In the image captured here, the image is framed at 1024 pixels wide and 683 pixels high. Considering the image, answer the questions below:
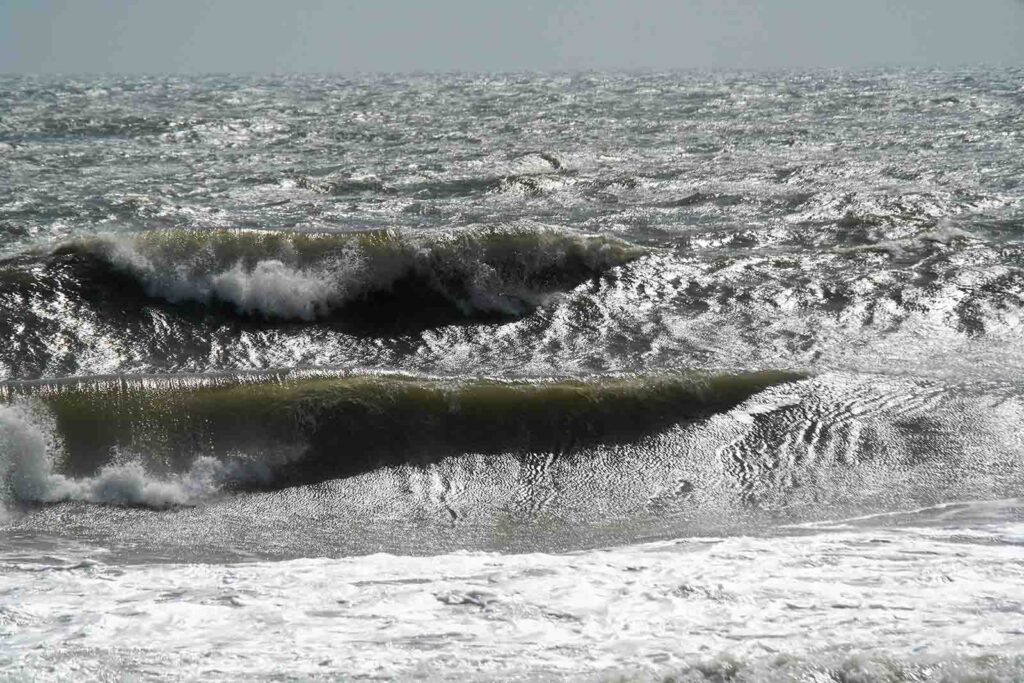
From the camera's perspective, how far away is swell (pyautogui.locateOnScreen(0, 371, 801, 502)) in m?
6.32

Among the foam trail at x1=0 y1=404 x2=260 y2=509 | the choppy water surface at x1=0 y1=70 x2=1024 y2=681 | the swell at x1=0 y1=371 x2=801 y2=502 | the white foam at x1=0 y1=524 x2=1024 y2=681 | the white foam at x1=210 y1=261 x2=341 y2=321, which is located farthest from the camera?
the white foam at x1=210 y1=261 x2=341 y2=321

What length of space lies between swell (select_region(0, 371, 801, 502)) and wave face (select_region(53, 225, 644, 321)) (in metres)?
2.10

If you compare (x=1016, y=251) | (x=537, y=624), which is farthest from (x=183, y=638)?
(x=1016, y=251)

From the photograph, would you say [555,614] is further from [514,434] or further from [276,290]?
[276,290]

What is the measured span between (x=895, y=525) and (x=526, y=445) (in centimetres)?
221

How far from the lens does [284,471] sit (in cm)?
624

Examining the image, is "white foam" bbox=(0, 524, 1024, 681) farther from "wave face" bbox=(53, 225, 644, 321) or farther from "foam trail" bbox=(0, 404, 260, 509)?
"wave face" bbox=(53, 225, 644, 321)

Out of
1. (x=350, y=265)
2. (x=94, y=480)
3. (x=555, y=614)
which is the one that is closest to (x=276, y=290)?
(x=350, y=265)

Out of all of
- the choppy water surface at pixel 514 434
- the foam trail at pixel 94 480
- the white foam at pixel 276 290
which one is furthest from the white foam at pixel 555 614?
the white foam at pixel 276 290

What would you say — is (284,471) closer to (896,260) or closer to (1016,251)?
(896,260)

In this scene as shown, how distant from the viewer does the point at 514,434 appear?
261 inches

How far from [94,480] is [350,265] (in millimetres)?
3970

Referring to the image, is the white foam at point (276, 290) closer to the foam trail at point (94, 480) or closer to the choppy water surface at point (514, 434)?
the choppy water surface at point (514, 434)

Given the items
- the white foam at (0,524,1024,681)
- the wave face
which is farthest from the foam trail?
the wave face
